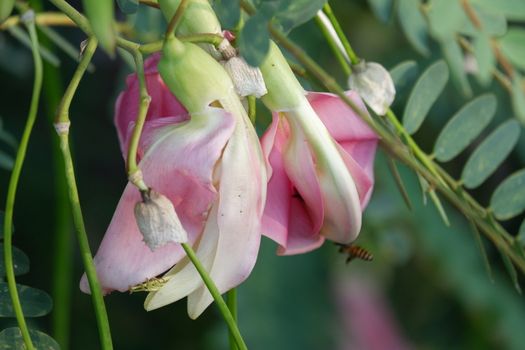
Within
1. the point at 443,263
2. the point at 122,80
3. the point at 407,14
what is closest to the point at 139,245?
the point at 407,14

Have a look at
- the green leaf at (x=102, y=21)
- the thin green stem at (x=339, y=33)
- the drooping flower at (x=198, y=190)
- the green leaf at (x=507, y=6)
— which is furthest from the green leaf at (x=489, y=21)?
the green leaf at (x=102, y=21)

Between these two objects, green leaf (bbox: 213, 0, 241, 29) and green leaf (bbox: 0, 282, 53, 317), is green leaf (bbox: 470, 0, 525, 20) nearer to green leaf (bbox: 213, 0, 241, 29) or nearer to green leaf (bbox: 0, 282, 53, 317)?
green leaf (bbox: 213, 0, 241, 29)

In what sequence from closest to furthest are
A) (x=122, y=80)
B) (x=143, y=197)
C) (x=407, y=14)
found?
(x=143, y=197), (x=407, y=14), (x=122, y=80)

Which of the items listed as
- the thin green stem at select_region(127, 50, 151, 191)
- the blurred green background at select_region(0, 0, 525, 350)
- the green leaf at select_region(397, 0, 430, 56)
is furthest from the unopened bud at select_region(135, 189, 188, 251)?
the blurred green background at select_region(0, 0, 525, 350)

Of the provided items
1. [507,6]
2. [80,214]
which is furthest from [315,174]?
[507,6]

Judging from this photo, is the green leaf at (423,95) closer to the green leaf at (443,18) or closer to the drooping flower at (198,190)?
the green leaf at (443,18)

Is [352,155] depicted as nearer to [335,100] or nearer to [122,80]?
[335,100]
